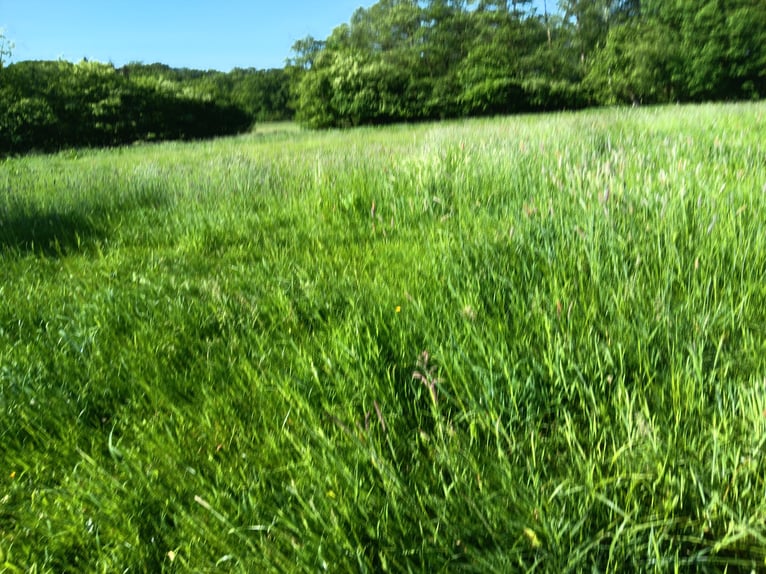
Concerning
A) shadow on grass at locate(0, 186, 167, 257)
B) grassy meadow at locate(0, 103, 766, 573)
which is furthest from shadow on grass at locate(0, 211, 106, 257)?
grassy meadow at locate(0, 103, 766, 573)

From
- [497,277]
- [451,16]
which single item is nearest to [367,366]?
[497,277]

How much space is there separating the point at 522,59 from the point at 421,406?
48.5 metres

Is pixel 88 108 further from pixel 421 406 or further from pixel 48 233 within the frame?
pixel 421 406

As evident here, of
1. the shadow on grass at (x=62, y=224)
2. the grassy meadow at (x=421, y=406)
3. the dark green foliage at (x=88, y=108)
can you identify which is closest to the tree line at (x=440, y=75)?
the dark green foliage at (x=88, y=108)

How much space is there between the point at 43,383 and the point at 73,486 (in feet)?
2.34

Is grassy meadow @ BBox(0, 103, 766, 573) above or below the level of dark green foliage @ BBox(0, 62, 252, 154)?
below

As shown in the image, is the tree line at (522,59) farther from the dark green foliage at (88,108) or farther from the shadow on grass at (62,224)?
the shadow on grass at (62,224)

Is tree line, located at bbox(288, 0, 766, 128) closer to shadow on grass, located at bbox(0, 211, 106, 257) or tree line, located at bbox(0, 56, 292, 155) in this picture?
tree line, located at bbox(0, 56, 292, 155)

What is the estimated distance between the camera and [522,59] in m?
43.7

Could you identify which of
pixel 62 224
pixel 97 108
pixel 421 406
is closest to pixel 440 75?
pixel 97 108

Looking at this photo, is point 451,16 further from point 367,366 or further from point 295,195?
point 367,366

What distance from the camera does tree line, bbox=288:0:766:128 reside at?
3391 cm

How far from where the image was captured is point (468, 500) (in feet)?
3.10

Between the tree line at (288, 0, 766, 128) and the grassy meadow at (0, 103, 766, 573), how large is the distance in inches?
1289
